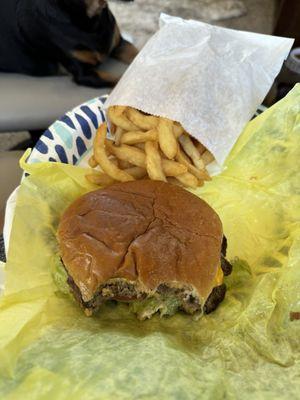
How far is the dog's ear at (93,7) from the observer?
2.22 metres

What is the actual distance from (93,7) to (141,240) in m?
1.49

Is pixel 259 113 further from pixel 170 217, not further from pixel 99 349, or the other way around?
pixel 99 349

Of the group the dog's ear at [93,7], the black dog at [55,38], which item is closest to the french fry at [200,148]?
the black dog at [55,38]

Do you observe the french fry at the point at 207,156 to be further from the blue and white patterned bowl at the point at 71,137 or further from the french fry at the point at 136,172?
the blue and white patterned bowl at the point at 71,137

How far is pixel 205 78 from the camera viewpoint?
1.58 m

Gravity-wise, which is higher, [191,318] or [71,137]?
[71,137]

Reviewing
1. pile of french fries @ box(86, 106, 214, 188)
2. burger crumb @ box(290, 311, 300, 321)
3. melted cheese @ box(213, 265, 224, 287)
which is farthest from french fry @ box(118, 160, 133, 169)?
burger crumb @ box(290, 311, 300, 321)

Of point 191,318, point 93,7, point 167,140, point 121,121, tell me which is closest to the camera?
point 191,318

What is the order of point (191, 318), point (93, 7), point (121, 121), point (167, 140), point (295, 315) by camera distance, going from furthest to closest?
point (93, 7) < point (121, 121) < point (167, 140) < point (191, 318) < point (295, 315)

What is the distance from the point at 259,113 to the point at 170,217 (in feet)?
2.37

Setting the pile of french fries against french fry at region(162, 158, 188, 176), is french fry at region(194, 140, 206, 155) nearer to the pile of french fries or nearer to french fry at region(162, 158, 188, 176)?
the pile of french fries

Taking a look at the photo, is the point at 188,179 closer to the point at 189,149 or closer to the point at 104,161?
the point at 189,149

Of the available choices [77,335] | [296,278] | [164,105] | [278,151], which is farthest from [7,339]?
[278,151]

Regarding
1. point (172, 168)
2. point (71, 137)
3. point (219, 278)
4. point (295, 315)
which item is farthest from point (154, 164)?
point (295, 315)
